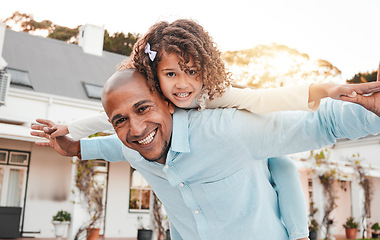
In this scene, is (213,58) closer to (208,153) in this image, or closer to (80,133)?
(208,153)

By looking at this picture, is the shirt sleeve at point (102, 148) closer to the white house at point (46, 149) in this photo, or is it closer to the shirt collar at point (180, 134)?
the shirt collar at point (180, 134)

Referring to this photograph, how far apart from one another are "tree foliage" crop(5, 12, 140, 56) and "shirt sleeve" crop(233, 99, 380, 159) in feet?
77.0

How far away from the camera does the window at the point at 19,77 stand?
13.5m

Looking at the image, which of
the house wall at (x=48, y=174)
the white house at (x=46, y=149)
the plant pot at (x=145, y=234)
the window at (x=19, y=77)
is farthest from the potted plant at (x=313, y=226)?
the window at (x=19, y=77)

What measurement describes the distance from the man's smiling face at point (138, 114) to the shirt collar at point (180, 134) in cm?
6

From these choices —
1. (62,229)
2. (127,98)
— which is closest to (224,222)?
(127,98)

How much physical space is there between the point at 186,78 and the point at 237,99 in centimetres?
33

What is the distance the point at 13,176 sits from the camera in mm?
12828

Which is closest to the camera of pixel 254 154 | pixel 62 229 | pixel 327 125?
pixel 327 125

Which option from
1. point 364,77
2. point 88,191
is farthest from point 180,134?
point 364,77

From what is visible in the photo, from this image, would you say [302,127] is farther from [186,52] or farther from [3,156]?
[3,156]

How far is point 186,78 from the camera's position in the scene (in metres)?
2.11

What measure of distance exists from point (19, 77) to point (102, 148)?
495 inches

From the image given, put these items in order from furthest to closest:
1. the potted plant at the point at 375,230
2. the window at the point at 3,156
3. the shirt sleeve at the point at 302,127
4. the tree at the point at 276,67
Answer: the tree at the point at 276,67
the potted plant at the point at 375,230
the window at the point at 3,156
the shirt sleeve at the point at 302,127
